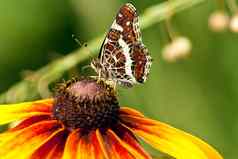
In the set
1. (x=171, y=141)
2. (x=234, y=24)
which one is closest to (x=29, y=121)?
(x=171, y=141)

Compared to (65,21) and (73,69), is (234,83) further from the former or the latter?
(73,69)

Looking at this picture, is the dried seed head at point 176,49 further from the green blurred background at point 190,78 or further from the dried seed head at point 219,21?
the green blurred background at point 190,78

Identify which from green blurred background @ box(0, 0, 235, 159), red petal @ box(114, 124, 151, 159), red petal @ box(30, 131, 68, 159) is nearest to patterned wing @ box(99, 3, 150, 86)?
red petal @ box(114, 124, 151, 159)

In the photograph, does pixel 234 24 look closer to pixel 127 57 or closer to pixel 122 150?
pixel 127 57

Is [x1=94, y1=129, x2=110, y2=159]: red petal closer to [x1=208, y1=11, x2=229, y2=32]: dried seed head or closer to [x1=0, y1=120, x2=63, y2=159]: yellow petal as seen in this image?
[x1=0, y1=120, x2=63, y2=159]: yellow petal

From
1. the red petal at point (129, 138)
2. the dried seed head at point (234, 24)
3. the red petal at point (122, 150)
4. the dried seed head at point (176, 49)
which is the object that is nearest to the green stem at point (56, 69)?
the dried seed head at point (176, 49)

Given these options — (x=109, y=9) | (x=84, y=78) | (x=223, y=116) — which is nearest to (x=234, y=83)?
(x=223, y=116)
